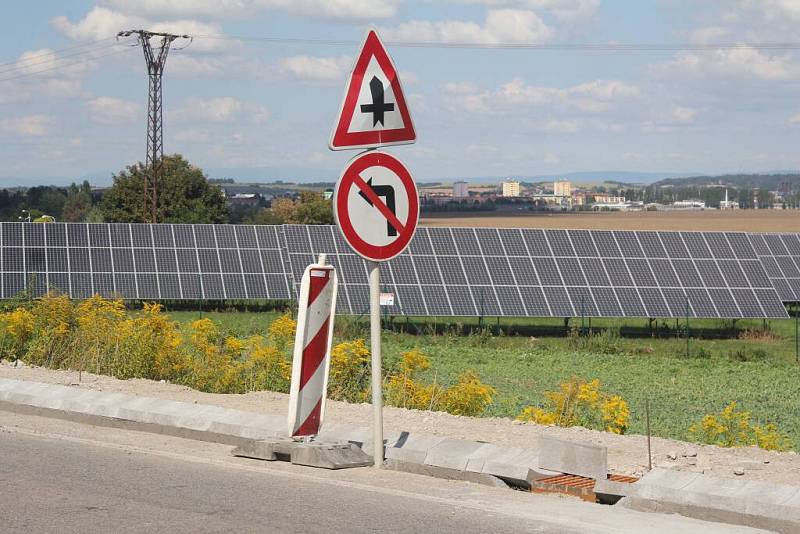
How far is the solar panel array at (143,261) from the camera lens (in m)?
34.9

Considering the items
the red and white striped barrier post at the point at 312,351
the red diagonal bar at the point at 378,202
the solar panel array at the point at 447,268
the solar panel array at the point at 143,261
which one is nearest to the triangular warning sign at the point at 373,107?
the red diagonal bar at the point at 378,202

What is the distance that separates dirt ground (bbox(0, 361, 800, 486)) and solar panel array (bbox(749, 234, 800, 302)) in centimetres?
2779

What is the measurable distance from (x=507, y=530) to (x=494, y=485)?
4.94ft

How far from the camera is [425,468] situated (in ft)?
29.4

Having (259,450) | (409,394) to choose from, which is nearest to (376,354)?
(259,450)

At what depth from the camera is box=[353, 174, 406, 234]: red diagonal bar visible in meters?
8.66

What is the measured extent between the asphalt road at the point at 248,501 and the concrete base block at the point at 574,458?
0.34 meters

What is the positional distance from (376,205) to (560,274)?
85.8 feet

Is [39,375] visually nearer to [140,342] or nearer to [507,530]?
[140,342]

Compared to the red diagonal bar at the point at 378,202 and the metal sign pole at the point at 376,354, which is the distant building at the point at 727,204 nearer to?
the metal sign pole at the point at 376,354

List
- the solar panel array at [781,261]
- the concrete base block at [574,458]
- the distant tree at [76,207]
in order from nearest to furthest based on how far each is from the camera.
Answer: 1. the concrete base block at [574,458]
2. the solar panel array at [781,261]
3. the distant tree at [76,207]

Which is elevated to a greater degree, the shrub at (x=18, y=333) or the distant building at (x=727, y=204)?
the shrub at (x=18, y=333)

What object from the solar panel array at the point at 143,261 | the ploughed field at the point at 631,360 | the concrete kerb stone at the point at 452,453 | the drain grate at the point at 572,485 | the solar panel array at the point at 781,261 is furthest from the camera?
the solar panel array at the point at 781,261

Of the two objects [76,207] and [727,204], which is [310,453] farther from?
[727,204]
